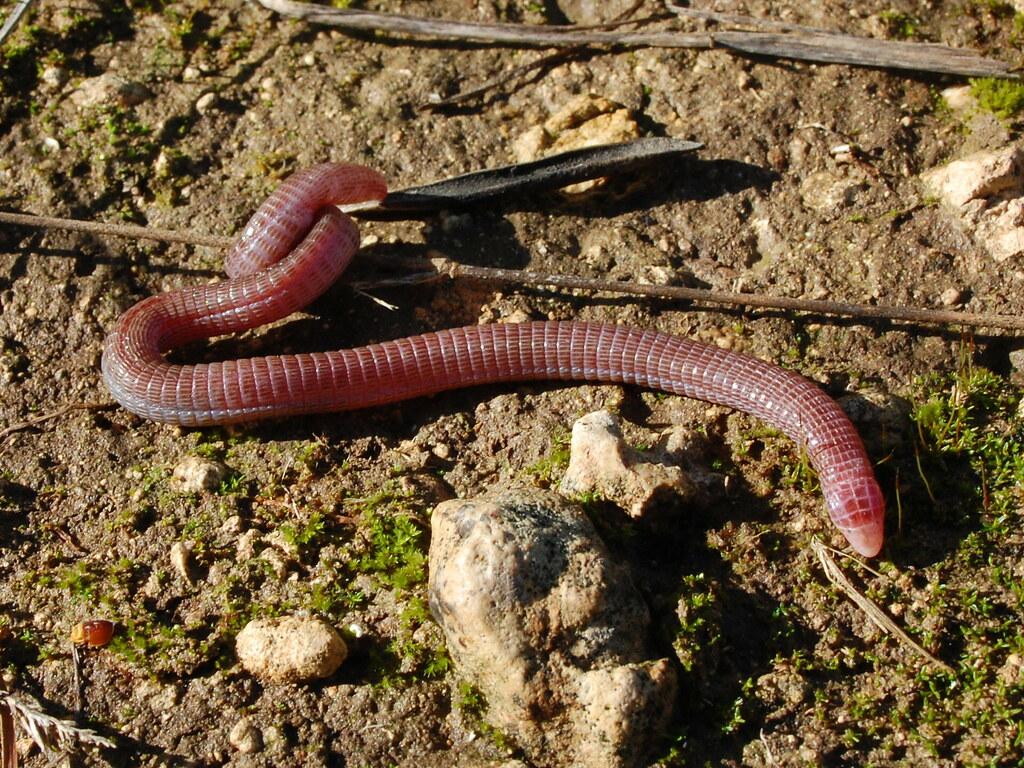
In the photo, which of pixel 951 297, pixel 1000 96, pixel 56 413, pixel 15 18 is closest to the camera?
pixel 56 413

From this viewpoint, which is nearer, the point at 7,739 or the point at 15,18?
the point at 7,739

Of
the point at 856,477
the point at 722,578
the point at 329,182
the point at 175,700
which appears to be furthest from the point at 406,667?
the point at 329,182

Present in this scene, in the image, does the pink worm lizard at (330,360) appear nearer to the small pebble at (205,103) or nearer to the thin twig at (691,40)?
the small pebble at (205,103)

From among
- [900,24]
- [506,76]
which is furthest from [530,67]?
[900,24]

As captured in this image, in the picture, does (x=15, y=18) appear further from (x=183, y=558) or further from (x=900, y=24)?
(x=900, y=24)

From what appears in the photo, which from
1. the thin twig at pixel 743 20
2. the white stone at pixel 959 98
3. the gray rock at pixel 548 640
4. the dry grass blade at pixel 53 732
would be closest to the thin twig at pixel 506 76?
the thin twig at pixel 743 20

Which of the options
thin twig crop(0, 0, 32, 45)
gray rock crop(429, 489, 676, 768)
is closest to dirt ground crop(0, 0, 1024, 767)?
gray rock crop(429, 489, 676, 768)

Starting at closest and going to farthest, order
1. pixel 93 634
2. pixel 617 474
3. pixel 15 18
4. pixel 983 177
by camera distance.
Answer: pixel 93 634
pixel 617 474
pixel 983 177
pixel 15 18
